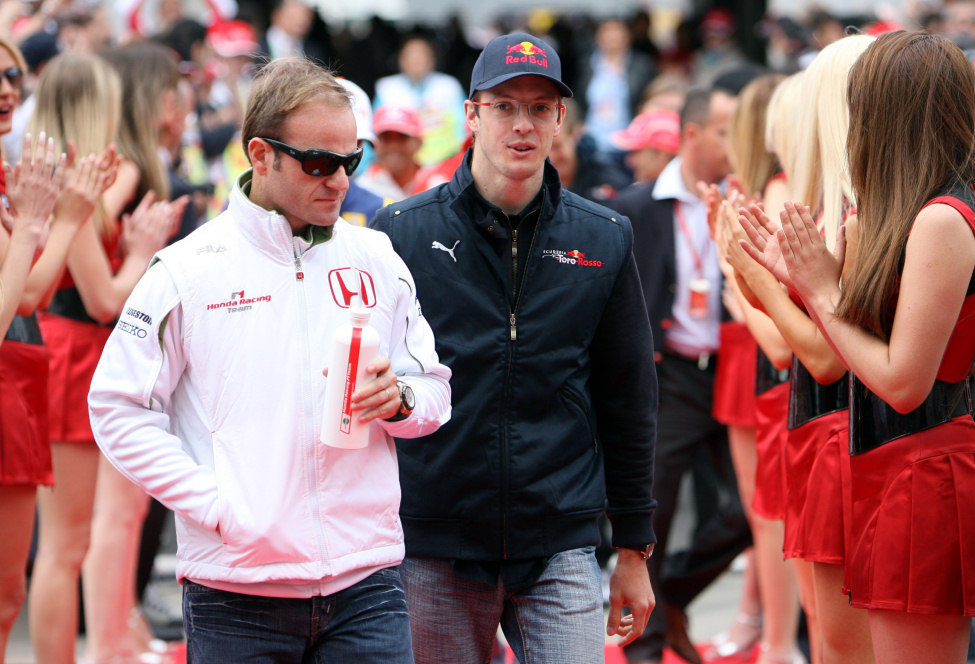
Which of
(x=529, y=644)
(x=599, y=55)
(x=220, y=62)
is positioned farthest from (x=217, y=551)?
(x=599, y=55)

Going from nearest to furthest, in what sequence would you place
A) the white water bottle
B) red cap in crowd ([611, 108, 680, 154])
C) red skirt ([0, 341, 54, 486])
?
Result: 1. the white water bottle
2. red skirt ([0, 341, 54, 486])
3. red cap in crowd ([611, 108, 680, 154])

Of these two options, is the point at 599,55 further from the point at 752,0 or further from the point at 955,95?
the point at 955,95

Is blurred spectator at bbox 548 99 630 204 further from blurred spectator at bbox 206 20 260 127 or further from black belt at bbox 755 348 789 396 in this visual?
blurred spectator at bbox 206 20 260 127

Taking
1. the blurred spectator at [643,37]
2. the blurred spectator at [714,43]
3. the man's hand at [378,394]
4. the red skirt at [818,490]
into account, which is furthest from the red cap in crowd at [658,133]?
the blurred spectator at [643,37]

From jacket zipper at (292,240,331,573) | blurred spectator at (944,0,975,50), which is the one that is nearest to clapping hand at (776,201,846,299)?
jacket zipper at (292,240,331,573)

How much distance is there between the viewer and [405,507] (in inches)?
141

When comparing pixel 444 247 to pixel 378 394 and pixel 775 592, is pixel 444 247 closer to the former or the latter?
pixel 378 394

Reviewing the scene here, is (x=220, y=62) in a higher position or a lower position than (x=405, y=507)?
higher

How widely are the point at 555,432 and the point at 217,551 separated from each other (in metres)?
1.08

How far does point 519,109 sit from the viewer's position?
12.0 feet

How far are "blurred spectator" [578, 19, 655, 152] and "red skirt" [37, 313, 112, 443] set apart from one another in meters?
8.64

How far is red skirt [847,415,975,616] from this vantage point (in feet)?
10.3

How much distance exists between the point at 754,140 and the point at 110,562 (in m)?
3.35

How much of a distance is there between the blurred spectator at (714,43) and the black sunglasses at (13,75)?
11585 mm
